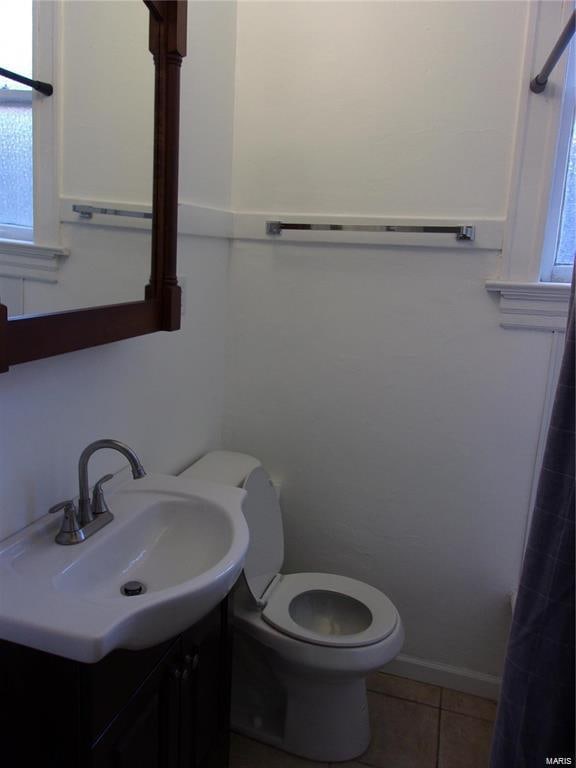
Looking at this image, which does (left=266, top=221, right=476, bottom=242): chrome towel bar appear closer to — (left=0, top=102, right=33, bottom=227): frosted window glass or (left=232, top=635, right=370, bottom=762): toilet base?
(left=0, top=102, right=33, bottom=227): frosted window glass

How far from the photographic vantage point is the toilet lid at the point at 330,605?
66.3 inches

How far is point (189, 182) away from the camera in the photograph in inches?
65.3

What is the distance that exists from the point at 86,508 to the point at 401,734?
1.26 meters

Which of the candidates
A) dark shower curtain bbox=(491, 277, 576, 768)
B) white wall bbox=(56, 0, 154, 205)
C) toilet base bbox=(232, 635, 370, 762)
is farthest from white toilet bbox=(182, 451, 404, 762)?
white wall bbox=(56, 0, 154, 205)

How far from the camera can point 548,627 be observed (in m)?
1.16

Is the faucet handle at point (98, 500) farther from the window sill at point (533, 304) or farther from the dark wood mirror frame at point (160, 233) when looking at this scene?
the window sill at point (533, 304)

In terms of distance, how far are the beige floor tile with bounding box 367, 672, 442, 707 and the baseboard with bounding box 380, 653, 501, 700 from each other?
0.02 m

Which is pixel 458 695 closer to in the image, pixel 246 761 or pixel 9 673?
pixel 246 761

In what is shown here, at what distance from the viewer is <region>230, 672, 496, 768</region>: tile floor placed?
1.70 metres

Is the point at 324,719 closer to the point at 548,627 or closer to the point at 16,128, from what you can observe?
the point at 548,627

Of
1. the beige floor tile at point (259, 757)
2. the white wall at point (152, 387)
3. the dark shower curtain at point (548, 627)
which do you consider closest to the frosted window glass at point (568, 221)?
the dark shower curtain at point (548, 627)

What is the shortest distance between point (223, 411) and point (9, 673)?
46.6 inches

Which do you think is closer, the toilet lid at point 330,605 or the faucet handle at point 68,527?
the faucet handle at point 68,527

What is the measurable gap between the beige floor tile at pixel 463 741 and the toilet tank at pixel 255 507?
70 centimetres
